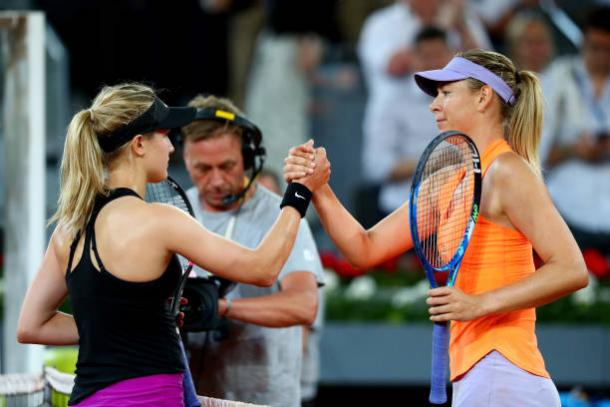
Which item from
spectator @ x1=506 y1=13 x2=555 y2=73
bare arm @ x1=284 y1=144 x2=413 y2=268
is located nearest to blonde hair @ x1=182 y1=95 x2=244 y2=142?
bare arm @ x1=284 y1=144 x2=413 y2=268

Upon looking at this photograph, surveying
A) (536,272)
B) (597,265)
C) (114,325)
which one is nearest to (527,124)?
(536,272)

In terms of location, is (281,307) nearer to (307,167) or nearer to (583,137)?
(307,167)

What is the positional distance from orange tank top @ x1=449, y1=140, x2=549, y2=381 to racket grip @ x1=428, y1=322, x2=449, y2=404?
0.32ft

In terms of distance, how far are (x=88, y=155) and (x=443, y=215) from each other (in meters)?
1.08

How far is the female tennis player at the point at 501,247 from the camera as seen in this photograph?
311 cm

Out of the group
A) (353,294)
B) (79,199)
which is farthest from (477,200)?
(353,294)

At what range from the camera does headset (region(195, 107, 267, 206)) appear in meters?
4.02

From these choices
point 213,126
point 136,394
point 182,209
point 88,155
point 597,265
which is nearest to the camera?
point 136,394

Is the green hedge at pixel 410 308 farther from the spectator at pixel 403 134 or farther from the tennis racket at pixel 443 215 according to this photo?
the tennis racket at pixel 443 215

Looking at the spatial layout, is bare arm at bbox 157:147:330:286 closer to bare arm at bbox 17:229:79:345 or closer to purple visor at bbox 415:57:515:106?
bare arm at bbox 17:229:79:345

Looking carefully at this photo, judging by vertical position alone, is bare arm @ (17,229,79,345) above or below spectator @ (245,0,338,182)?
below

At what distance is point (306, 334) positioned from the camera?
540 cm

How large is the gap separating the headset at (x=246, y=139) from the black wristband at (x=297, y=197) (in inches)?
29.5

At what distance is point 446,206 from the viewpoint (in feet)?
11.0
